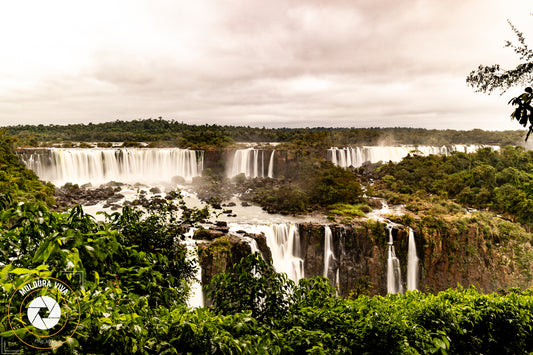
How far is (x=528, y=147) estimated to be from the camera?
1842 inches

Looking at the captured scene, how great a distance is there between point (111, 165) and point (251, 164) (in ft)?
55.3

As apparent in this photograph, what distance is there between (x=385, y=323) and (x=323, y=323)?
771mm

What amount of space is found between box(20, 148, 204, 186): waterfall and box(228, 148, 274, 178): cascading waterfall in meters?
4.66

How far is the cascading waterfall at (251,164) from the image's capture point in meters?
35.0

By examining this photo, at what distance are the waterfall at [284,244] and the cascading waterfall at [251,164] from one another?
1757 cm

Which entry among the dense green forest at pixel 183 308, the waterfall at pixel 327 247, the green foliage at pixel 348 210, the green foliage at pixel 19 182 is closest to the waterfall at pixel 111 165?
the green foliage at pixel 19 182

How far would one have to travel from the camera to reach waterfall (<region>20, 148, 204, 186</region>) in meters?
29.3

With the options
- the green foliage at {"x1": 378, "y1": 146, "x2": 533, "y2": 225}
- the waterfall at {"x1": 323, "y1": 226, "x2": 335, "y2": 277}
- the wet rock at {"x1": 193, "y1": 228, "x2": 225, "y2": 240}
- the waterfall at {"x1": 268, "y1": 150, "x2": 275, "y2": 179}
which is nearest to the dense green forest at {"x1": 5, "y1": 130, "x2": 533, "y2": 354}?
the wet rock at {"x1": 193, "y1": 228, "x2": 225, "y2": 240}

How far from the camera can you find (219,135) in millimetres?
48625

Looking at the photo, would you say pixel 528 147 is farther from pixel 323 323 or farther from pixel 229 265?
pixel 323 323

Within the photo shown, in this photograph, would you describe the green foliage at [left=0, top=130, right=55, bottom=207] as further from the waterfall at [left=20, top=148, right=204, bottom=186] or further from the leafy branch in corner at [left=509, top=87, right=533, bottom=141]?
the leafy branch in corner at [left=509, top=87, right=533, bottom=141]

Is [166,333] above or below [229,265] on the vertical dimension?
above

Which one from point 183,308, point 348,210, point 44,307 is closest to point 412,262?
point 348,210

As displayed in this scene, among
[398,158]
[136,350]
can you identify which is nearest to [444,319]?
[136,350]
